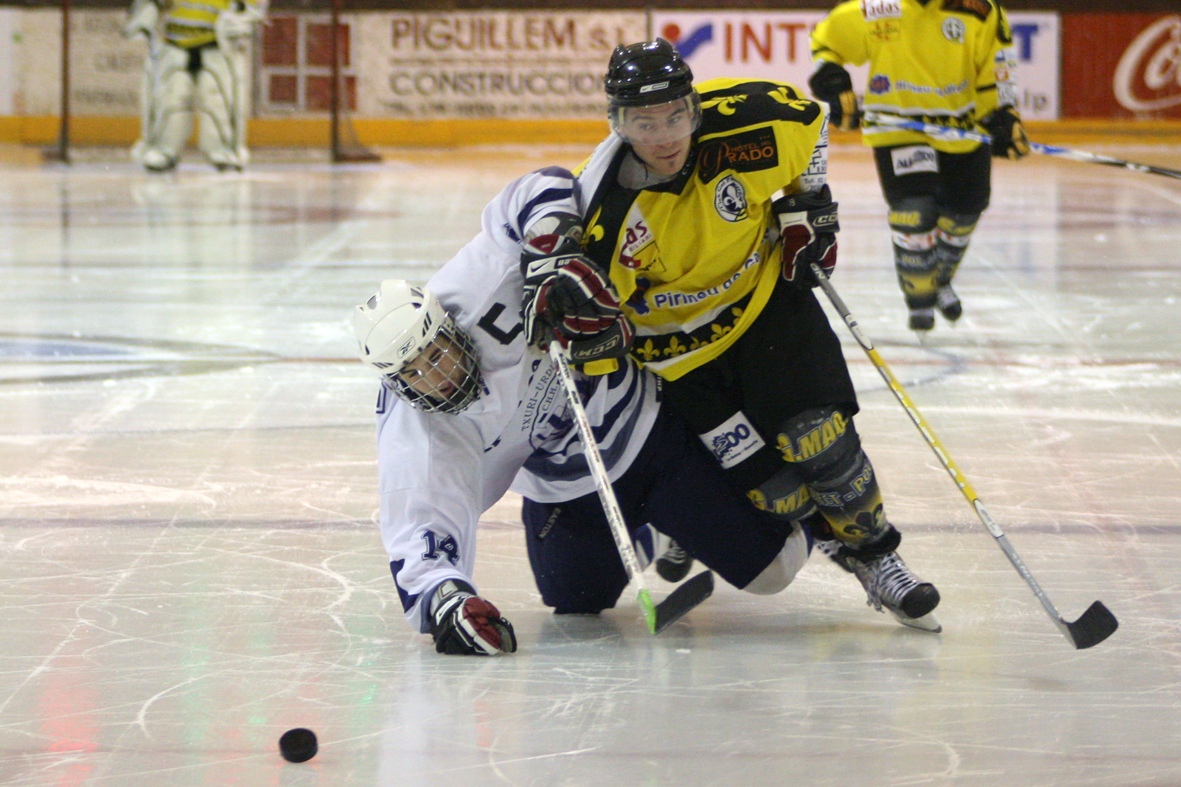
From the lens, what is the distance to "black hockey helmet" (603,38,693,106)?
2.44 m

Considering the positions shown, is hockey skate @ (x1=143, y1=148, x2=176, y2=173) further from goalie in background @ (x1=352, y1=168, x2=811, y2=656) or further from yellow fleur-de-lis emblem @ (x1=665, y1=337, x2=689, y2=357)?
yellow fleur-de-lis emblem @ (x1=665, y1=337, x2=689, y2=357)

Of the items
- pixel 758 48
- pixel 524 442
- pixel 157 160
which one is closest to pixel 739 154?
pixel 524 442

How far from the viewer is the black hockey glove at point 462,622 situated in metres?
2.41

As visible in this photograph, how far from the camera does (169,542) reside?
3.11m

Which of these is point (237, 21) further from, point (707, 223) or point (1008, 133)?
point (707, 223)

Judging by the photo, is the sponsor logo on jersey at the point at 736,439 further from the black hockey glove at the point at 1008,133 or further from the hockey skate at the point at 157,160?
the hockey skate at the point at 157,160

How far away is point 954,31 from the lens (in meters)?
5.27

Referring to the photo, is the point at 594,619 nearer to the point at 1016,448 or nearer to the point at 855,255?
the point at 1016,448

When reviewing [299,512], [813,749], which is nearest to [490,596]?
[299,512]

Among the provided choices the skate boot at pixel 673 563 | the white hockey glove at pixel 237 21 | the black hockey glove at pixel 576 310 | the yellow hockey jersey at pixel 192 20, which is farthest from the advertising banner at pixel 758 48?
the black hockey glove at pixel 576 310

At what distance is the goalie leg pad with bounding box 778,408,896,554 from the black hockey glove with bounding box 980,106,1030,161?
2.75m

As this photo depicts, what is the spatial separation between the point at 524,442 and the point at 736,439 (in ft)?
1.16

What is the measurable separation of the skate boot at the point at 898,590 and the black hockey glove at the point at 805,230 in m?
0.48

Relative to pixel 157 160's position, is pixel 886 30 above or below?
above
